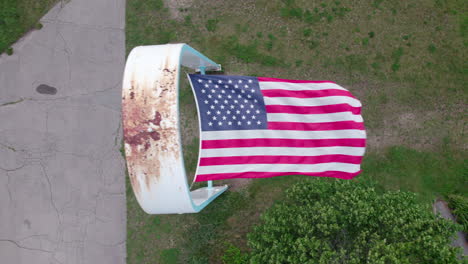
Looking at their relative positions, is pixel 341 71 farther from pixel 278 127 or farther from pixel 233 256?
pixel 233 256

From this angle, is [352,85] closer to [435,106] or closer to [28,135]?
[435,106]

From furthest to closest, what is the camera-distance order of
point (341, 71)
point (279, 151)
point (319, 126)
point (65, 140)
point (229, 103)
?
point (65, 140) < point (341, 71) < point (319, 126) < point (279, 151) < point (229, 103)

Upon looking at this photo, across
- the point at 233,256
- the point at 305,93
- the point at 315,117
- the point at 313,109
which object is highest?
the point at 305,93

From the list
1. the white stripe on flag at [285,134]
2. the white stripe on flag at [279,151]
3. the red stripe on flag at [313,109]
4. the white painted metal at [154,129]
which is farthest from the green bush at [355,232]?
the white painted metal at [154,129]

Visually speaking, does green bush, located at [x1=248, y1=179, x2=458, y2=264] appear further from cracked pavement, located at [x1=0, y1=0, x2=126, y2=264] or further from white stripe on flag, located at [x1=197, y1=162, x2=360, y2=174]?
cracked pavement, located at [x1=0, y1=0, x2=126, y2=264]

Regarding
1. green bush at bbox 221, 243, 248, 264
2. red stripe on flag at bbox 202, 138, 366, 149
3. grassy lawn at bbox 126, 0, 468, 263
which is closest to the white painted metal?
red stripe on flag at bbox 202, 138, 366, 149

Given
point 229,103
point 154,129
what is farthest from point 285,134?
point 154,129
